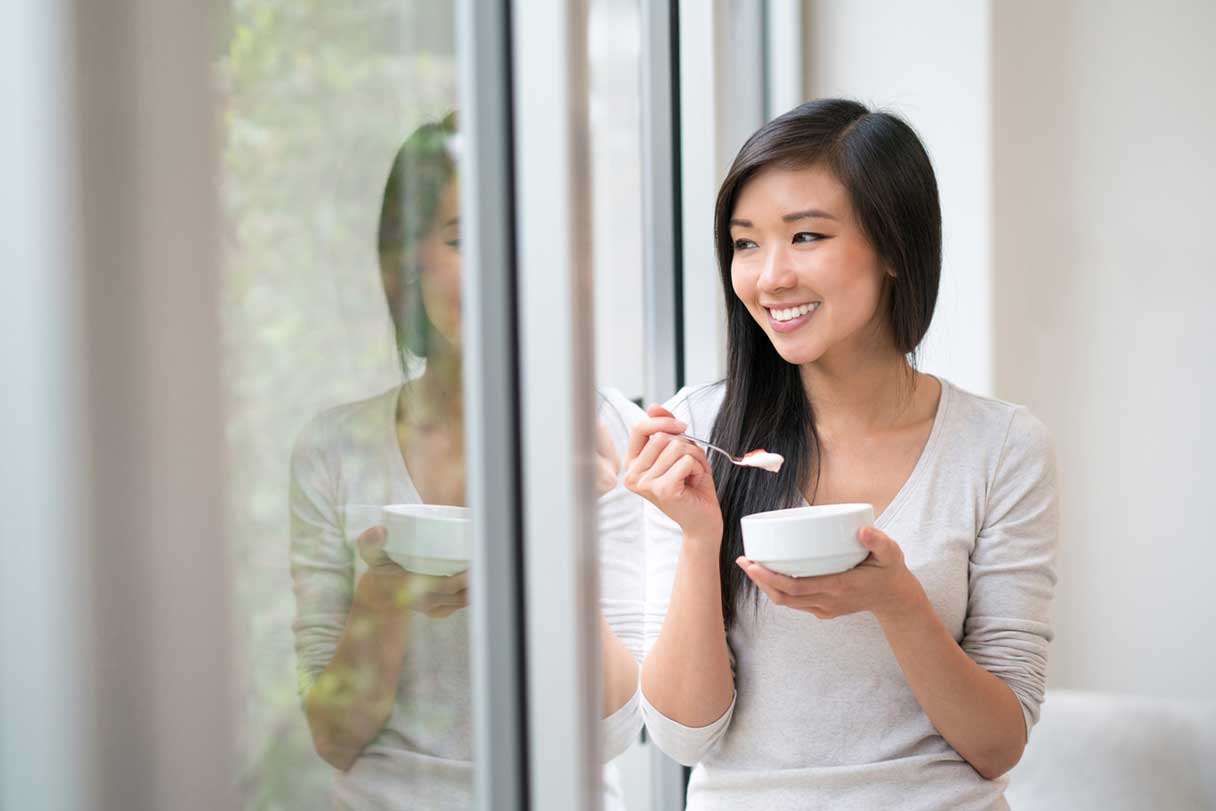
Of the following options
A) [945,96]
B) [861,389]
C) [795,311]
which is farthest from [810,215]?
[945,96]

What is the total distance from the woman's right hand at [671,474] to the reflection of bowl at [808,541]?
4.7 inches

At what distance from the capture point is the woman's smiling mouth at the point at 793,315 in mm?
1170

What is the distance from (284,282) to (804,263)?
760mm

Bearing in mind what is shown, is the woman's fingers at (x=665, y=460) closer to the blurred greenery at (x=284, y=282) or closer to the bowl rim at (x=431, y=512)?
the bowl rim at (x=431, y=512)

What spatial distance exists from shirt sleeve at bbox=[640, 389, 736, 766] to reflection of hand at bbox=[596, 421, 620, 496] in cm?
6

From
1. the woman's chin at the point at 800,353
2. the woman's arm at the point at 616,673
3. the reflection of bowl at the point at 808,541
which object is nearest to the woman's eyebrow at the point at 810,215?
the woman's chin at the point at 800,353

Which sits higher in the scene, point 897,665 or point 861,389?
point 861,389

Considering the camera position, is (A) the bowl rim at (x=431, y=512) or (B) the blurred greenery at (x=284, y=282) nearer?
(B) the blurred greenery at (x=284, y=282)

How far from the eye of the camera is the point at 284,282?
19.8 inches

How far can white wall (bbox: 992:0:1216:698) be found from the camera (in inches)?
80.7

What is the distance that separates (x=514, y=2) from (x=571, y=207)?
0.15 meters

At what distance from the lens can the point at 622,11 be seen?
5.53ft

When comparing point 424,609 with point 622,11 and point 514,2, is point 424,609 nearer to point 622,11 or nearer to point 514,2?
point 514,2

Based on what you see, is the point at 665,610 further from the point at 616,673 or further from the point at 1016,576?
the point at 1016,576
